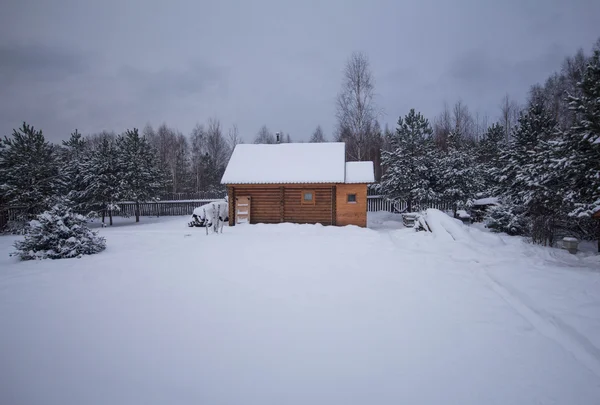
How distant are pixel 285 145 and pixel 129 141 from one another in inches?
549

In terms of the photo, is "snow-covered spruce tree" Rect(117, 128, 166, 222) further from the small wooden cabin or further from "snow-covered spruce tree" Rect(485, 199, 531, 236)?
"snow-covered spruce tree" Rect(485, 199, 531, 236)

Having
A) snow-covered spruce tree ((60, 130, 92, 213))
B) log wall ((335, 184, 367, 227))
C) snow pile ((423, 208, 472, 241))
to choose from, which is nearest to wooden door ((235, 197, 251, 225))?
log wall ((335, 184, 367, 227))

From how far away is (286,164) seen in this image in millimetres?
17359

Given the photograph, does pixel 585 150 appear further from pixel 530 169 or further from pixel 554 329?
pixel 554 329

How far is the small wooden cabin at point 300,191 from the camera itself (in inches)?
633

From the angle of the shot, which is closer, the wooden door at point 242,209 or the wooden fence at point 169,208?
the wooden door at point 242,209

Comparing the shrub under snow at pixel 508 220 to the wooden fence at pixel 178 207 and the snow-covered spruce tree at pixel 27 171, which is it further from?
the snow-covered spruce tree at pixel 27 171

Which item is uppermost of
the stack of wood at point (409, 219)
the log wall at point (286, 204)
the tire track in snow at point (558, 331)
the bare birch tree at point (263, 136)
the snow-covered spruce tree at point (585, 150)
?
the bare birch tree at point (263, 136)

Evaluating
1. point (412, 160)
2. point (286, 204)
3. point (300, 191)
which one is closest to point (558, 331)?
point (300, 191)

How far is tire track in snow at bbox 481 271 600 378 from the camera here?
337 cm

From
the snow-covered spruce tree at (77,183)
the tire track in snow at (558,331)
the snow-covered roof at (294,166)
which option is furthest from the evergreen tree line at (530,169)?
the snow-covered spruce tree at (77,183)

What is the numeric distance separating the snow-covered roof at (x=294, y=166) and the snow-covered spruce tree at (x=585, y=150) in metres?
8.40

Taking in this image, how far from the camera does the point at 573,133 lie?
8.51m

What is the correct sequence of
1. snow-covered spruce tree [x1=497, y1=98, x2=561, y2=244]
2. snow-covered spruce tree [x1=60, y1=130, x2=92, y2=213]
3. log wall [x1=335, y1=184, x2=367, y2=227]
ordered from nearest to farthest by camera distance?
snow-covered spruce tree [x1=497, y1=98, x2=561, y2=244] < log wall [x1=335, y1=184, x2=367, y2=227] < snow-covered spruce tree [x1=60, y1=130, x2=92, y2=213]
